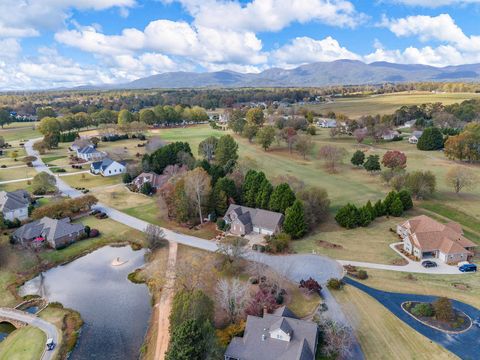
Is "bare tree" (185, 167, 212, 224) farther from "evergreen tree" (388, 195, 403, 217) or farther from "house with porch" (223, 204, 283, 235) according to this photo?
"evergreen tree" (388, 195, 403, 217)

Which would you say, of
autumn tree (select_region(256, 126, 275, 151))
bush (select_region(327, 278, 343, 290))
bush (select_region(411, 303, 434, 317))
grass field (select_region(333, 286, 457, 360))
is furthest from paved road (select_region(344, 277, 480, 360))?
autumn tree (select_region(256, 126, 275, 151))

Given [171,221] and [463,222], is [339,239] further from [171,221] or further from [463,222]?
[171,221]

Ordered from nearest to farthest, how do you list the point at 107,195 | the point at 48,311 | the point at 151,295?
the point at 48,311, the point at 151,295, the point at 107,195

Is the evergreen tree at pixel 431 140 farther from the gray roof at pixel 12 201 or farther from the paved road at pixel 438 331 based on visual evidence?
the gray roof at pixel 12 201

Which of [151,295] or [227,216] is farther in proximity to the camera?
[227,216]

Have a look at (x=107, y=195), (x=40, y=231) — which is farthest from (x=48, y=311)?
(x=107, y=195)

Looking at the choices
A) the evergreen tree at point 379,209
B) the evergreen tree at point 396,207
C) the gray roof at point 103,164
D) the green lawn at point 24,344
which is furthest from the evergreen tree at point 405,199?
the gray roof at point 103,164

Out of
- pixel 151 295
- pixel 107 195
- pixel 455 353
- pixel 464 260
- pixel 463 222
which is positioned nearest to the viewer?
pixel 455 353
